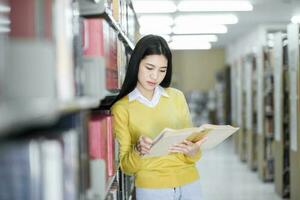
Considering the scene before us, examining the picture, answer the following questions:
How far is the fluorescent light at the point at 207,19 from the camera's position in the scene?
26.0ft

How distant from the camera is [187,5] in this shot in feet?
22.8

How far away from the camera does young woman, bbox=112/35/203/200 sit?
2.04 metres

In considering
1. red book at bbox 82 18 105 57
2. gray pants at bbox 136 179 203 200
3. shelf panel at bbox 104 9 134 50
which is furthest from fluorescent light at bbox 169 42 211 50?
red book at bbox 82 18 105 57

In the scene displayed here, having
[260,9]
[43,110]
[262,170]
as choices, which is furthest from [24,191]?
[260,9]

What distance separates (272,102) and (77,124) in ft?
17.4

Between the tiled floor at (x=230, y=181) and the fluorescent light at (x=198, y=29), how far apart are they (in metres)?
2.62

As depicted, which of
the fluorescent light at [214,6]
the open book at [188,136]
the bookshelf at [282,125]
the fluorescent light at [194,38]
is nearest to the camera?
the open book at [188,136]

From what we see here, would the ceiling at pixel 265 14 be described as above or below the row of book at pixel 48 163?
above

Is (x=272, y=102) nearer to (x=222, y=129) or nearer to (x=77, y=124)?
(x=222, y=129)

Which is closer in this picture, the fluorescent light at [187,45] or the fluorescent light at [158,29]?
the fluorescent light at [158,29]

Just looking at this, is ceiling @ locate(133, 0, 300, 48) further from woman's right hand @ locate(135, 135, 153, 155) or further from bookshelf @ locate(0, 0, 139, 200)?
bookshelf @ locate(0, 0, 139, 200)

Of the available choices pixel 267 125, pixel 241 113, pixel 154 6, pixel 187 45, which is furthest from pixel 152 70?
pixel 187 45

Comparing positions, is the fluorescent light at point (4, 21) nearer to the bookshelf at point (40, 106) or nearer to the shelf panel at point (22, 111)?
the bookshelf at point (40, 106)

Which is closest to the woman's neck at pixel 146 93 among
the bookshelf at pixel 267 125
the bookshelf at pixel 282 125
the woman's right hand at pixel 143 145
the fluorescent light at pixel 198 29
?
the woman's right hand at pixel 143 145
